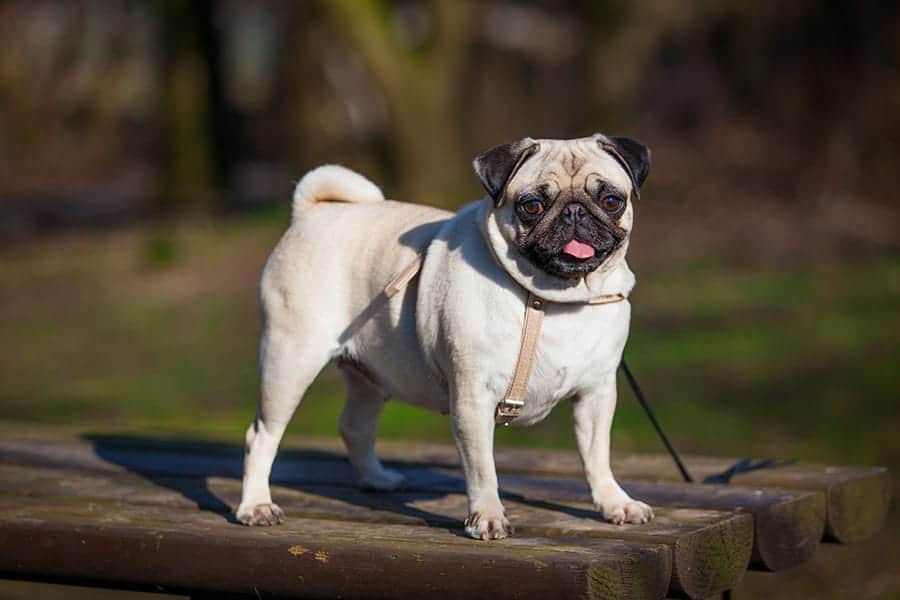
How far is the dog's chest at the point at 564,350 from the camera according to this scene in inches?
163

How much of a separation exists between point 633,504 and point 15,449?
3.03 metres

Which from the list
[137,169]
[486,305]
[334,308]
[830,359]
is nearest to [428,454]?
[334,308]

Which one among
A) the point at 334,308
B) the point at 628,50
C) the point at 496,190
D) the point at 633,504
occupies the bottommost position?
the point at 633,504

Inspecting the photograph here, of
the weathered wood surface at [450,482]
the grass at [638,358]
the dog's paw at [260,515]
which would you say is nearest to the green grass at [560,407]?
the grass at [638,358]

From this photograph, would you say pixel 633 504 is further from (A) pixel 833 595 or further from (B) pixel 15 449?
(B) pixel 15 449

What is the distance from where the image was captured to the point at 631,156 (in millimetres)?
4230

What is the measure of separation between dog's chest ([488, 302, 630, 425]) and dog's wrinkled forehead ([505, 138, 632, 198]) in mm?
354

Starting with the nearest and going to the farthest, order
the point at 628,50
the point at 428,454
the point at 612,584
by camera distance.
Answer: the point at 612,584 < the point at 428,454 < the point at 628,50

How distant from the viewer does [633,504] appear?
441 centimetres

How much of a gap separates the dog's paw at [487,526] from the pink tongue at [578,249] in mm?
772

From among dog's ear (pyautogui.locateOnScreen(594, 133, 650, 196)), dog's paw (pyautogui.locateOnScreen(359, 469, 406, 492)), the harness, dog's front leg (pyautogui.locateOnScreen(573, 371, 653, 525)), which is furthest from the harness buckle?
dog's paw (pyautogui.locateOnScreen(359, 469, 406, 492))

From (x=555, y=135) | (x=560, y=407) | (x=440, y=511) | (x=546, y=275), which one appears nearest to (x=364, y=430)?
Result: (x=440, y=511)

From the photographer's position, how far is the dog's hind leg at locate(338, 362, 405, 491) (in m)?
5.16

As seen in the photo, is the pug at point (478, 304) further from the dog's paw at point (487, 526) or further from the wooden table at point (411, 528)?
the wooden table at point (411, 528)
